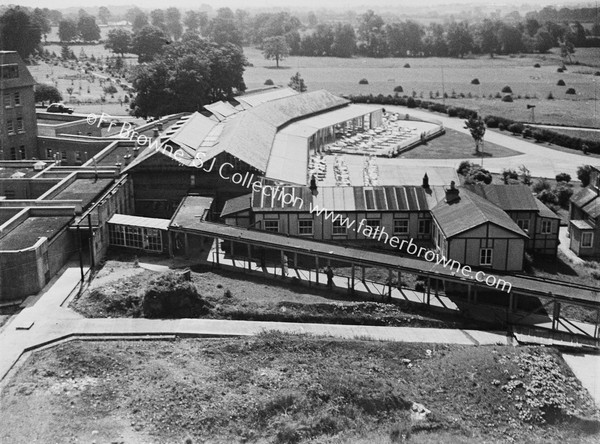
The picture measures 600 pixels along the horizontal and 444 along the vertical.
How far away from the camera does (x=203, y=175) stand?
45562mm

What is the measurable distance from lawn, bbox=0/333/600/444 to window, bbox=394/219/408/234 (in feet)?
41.3

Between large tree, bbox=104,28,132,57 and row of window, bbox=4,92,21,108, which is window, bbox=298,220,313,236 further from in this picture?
large tree, bbox=104,28,132,57

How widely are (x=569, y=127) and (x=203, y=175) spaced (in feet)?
161

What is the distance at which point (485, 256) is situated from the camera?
3669cm

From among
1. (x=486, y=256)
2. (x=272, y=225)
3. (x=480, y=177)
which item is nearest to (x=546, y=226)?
(x=486, y=256)

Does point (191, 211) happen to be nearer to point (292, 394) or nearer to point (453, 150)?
point (292, 394)

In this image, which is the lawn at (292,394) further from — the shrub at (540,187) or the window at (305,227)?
the shrub at (540,187)

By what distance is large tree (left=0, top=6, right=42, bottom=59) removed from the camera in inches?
→ 4587

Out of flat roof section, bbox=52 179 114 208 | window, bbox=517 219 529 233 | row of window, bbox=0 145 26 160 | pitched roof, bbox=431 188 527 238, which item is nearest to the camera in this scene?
pitched roof, bbox=431 188 527 238

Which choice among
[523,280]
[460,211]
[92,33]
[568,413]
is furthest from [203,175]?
[92,33]

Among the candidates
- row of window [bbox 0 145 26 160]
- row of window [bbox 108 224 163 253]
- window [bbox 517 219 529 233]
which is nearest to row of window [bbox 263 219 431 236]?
window [bbox 517 219 529 233]

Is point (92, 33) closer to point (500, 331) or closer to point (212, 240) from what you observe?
point (212, 240)

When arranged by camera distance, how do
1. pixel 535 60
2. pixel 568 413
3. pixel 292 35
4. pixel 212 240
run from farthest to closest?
pixel 292 35, pixel 535 60, pixel 212 240, pixel 568 413

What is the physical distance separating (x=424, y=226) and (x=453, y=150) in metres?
28.9
